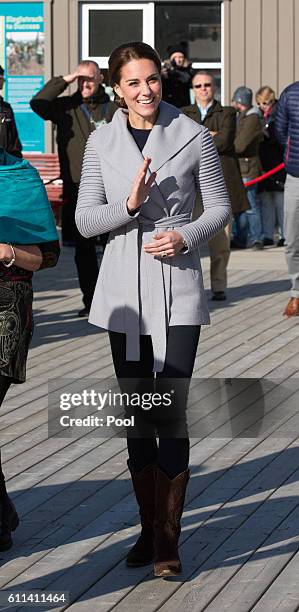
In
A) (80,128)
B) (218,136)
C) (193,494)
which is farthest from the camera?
(218,136)

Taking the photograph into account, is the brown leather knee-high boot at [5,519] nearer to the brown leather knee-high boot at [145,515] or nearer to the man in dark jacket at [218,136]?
the brown leather knee-high boot at [145,515]

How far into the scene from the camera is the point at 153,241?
17.8ft

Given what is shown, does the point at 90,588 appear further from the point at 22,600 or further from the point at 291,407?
the point at 291,407

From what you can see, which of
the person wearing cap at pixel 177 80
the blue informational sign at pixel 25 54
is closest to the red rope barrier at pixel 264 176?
the person wearing cap at pixel 177 80

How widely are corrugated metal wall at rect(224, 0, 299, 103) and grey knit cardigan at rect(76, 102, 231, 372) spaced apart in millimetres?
15763

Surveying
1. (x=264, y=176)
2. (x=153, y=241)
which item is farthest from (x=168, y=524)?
(x=264, y=176)

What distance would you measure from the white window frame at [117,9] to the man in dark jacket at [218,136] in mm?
8467

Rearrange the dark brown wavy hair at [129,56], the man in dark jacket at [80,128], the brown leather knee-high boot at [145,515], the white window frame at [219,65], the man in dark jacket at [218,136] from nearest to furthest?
the dark brown wavy hair at [129,56] → the brown leather knee-high boot at [145,515] → the man in dark jacket at [80,128] → the man in dark jacket at [218,136] → the white window frame at [219,65]

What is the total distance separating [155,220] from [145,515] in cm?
114

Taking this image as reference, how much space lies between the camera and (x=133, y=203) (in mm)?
5309

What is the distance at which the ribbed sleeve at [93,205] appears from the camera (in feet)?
17.8

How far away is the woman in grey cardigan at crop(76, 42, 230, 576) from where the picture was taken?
17.9ft

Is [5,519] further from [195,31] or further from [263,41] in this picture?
[195,31]

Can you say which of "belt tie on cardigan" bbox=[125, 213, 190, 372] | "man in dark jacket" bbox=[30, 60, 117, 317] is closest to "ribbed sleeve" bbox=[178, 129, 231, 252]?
"belt tie on cardigan" bbox=[125, 213, 190, 372]
